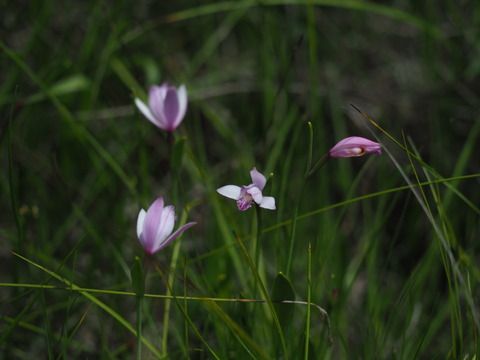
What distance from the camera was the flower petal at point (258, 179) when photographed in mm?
887

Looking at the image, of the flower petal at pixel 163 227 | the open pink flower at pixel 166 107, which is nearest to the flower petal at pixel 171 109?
→ the open pink flower at pixel 166 107

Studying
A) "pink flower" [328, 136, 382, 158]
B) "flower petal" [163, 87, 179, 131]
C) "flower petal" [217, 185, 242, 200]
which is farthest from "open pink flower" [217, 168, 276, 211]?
"flower petal" [163, 87, 179, 131]

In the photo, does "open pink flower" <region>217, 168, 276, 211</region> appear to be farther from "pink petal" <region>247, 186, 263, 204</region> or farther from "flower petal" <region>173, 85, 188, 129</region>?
"flower petal" <region>173, 85, 188, 129</region>

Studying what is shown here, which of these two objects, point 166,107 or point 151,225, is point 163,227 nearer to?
point 151,225

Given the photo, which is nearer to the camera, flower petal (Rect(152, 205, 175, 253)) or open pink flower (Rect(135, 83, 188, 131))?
flower petal (Rect(152, 205, 175, 253))

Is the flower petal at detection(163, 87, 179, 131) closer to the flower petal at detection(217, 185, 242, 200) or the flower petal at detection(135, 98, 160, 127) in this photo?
the flower petal at detection(135, 98, 160, 127)

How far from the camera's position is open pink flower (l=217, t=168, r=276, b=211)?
86cm

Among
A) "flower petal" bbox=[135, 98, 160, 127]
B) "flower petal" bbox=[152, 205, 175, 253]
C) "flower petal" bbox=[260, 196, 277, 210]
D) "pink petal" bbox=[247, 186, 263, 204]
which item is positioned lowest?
"flower petal" bbox=[152, 205, 175, 253]

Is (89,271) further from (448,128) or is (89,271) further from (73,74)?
(448,128)

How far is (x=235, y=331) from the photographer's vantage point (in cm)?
97

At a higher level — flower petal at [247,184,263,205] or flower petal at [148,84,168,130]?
flower petal at [148,84,168,130]

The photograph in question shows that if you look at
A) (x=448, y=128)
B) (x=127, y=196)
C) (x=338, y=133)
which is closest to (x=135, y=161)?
(x=127, y=196)

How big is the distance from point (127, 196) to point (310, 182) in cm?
57

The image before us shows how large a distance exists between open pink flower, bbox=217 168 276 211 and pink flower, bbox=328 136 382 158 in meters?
0.13
